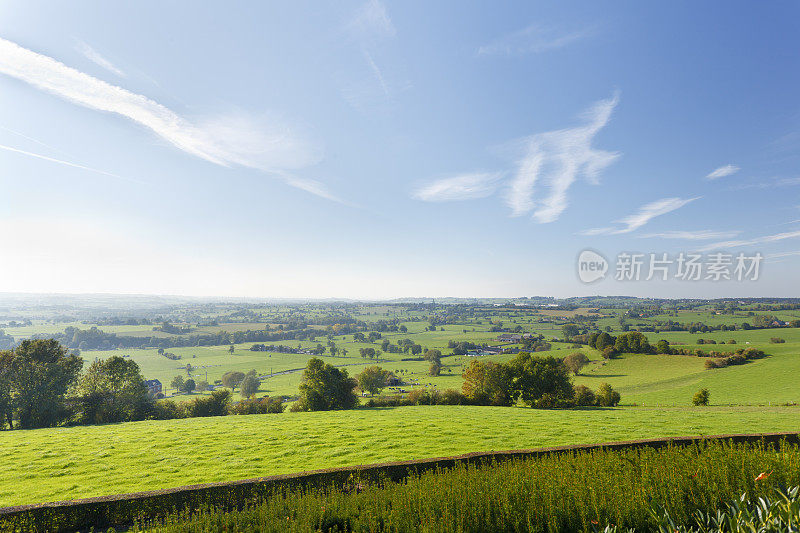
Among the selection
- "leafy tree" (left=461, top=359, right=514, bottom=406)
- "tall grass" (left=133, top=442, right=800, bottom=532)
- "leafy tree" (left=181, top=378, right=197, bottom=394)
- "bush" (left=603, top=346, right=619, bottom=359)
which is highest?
"tall grass" (left=133, top=442, right=800, bottom=532)

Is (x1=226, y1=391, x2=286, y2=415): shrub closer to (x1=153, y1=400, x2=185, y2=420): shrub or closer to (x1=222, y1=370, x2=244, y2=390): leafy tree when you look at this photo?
(x1=153, y1=400, x2=185, y2=420): shrub

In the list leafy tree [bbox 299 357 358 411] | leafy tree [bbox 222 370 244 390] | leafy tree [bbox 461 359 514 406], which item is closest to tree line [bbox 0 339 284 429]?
leafy tree [bbox 299 357 358 411]

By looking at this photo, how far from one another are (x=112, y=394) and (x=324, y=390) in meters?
23.1

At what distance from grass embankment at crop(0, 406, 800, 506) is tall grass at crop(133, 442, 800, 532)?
710 cm

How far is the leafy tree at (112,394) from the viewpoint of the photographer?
111 feet

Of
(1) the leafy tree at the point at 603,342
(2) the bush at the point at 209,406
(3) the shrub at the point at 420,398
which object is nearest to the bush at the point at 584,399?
(3) the shrub at the point at 420,398

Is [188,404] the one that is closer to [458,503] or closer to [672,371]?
[458,503]

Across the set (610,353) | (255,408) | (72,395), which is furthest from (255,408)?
(610,353)

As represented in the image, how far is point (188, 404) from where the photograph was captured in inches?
1484

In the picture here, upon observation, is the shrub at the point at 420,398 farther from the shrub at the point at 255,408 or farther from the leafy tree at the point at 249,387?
the leafy tree at the point at 249,387

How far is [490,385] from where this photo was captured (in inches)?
1540

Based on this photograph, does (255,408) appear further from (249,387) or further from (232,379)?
(232,379)

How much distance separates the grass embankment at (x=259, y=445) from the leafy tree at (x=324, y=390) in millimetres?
14433

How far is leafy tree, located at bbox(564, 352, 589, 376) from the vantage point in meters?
76.5
